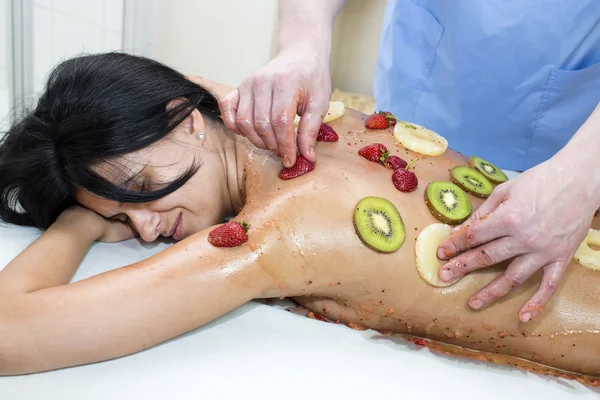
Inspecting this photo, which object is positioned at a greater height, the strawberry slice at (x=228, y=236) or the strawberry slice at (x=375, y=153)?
the strawberry slice at (x=375, y=153)

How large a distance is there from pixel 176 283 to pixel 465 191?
80cm

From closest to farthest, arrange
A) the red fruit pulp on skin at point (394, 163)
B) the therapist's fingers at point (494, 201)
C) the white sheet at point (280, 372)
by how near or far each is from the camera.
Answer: the white sheet at point (280, 372) < the therapist's fingers at point (494, 201) < the red fruit pulp on skin at point (394, 163)

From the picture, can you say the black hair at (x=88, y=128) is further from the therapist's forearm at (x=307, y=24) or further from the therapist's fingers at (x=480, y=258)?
the therapist's fingers at (x=480, y=258)

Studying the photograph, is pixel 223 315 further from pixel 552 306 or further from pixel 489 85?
Result: pixel 489 85

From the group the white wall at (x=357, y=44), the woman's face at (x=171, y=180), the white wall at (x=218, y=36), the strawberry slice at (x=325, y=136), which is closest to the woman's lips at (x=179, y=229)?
the woman's face at (x=171, y=180)

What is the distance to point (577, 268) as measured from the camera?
1.56m

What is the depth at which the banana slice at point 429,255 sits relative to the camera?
1.48 m

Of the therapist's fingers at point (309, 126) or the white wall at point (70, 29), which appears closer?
the therapist's fingers at point (309, 126)

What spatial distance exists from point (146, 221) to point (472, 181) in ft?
2.89

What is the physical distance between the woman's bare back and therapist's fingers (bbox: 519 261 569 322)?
52mm

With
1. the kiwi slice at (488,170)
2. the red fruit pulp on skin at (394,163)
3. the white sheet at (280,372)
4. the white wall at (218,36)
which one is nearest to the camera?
the white sheet at (280,372)

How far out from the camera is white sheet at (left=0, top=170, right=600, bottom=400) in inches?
50.5

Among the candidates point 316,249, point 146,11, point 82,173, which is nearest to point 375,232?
point 316,249

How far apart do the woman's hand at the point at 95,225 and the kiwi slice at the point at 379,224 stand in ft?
2.44
